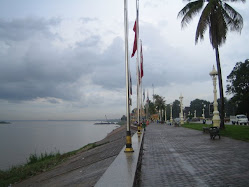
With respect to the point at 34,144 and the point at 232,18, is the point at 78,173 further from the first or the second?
the point at 34,144

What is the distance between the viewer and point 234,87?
54.1 meters

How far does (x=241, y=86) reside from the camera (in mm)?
52281

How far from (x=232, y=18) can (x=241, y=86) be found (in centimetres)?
3407

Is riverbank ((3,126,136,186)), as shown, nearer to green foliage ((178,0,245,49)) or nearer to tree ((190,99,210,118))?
green foliage ((178,0,245,49))

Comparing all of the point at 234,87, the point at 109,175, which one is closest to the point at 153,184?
Result: the point at 109,175

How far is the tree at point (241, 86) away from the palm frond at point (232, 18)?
101ft

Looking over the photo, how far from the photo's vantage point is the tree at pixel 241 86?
50562mm

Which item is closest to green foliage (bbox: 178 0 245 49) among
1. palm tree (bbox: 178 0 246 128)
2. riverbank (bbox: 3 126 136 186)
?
palm tree (bbox: 178 0 246 128)

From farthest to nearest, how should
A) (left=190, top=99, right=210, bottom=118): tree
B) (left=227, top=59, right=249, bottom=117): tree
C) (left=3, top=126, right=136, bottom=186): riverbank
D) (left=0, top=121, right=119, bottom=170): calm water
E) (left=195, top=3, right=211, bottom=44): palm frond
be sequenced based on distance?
(left=190, top=99, right=210, bottom=118): tree < (left=227, top=59, right=249, bottom=117): tree < (left=0, top=121, right=119, bottom=170): calm water < (left=195, top=3, right=211, bottom=44): palm frond < (left=3, top=126, right=136, bottom=186): riverbank

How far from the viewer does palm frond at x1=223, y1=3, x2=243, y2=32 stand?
71.1 feet

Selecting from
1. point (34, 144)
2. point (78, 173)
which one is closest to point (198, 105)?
point (34, 144)

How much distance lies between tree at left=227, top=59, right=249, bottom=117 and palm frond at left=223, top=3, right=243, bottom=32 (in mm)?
30769

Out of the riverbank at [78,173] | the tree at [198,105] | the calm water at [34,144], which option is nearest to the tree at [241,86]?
the calm water at [34,144]

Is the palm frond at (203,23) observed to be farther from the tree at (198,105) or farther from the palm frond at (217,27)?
the tree at (198,105)
